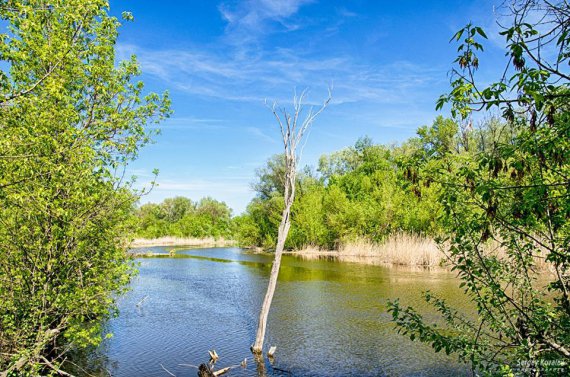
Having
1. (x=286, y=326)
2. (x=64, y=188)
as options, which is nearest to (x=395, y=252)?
(x=286, y=326)

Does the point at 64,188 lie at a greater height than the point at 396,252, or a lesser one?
greater

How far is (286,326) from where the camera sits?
529 inches

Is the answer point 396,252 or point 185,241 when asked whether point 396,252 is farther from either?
point 185,241

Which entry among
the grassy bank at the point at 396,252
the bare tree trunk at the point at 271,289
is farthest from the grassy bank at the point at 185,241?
the bare tree trunk at the point at 271,289

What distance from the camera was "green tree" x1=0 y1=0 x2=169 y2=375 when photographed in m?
6.62

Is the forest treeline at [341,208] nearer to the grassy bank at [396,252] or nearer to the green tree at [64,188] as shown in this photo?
the grassy bank at [396,252]

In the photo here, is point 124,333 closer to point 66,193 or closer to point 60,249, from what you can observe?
point 60,249

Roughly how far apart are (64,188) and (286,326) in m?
8.43

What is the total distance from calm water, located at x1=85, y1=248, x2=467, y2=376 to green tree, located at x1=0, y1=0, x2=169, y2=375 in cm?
303

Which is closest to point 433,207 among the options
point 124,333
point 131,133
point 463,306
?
point 463,306

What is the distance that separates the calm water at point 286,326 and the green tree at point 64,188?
9.93 ft

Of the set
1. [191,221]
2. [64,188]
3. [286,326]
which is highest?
[191,221]

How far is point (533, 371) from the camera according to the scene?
15.4ft

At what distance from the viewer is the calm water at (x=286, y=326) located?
9.91 m
